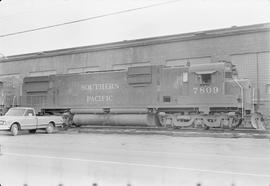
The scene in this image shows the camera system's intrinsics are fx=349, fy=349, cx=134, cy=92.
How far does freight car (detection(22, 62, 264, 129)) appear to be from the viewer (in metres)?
16.5

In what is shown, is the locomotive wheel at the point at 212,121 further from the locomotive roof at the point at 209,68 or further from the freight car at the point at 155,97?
the locomotive roof at the point at 209,68

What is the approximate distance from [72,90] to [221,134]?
978 centimetres

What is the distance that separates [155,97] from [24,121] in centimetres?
681

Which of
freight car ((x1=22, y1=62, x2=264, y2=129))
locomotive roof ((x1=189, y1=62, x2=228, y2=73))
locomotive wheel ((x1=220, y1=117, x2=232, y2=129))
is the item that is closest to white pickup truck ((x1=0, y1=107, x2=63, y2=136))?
freight car ((x1=22, y1=62, x2=264, y2=129))

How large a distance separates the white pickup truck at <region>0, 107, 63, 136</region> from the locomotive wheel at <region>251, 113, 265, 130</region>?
34.7ft

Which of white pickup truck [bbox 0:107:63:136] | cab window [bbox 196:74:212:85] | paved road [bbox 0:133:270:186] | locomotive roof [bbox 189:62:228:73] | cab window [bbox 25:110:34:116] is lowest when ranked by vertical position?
paved road [bbox 0:133:270:186]

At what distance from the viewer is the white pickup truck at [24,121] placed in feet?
55.9

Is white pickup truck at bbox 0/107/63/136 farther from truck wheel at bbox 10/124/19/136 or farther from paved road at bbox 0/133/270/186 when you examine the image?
paved road at bbox 0/133/270/186

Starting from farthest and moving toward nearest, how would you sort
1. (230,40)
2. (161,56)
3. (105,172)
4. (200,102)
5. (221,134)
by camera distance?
1. (161,56)
2. (230,40)
3. (200,102)
4. (221,134)
5. (105,172)

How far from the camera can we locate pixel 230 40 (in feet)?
78.2

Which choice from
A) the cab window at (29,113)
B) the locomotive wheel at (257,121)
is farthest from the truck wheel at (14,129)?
the locomotive wheel at (257,121)

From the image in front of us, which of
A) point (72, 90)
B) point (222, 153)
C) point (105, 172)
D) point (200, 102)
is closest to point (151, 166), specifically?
point (105, 172)

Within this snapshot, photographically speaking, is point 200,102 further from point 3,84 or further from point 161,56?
point 3,84

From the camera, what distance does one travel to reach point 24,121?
1772cm
